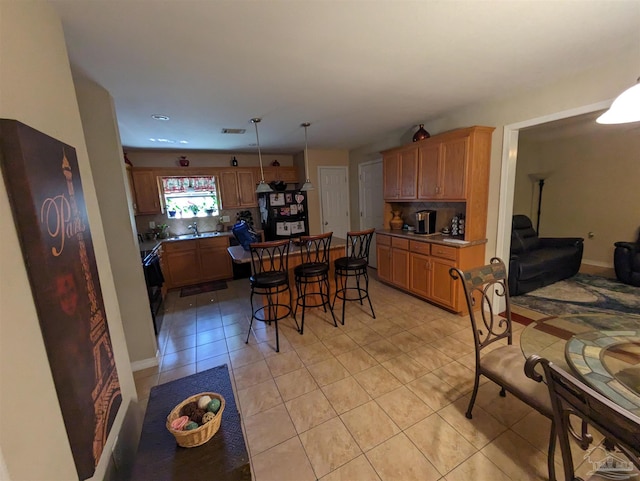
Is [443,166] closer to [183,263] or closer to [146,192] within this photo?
[183,263]

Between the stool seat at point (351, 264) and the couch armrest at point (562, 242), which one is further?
the couch armrest at point (562, 242)

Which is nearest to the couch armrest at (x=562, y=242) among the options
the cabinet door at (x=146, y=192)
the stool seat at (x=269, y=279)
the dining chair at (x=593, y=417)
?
the dining chair at (x=593, y=417)

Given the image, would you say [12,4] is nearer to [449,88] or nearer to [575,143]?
[449,88]

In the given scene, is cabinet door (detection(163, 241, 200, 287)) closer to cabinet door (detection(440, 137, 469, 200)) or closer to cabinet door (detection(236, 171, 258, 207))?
cabinet door (detection(236, 171, 258, 207))

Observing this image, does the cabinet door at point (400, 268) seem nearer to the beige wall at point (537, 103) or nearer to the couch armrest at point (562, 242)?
the beige wall at point (537, 103)

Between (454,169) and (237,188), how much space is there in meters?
3.83

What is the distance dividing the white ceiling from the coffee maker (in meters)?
1.42

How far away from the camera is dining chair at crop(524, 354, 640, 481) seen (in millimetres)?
715

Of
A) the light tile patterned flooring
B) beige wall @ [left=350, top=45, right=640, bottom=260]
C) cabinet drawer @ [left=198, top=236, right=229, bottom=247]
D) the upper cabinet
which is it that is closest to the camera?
the light tile patterned flooring

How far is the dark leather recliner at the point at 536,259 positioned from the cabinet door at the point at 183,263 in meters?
4.93

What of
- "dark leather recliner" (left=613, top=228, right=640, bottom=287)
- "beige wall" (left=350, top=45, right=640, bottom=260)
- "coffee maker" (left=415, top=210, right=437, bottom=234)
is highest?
"beige wall" (left=350, top=45, right=640, bottom=260)

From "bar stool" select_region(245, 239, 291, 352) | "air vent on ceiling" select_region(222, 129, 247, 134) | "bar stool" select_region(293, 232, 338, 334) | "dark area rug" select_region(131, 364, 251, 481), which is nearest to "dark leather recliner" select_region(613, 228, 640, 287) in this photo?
"bar stool" select_region(293, 232, 338, 334)

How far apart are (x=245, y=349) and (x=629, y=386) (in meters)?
2.69

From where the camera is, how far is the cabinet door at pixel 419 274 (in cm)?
341
